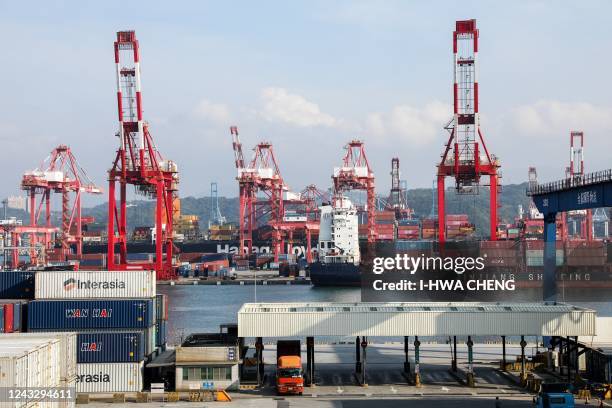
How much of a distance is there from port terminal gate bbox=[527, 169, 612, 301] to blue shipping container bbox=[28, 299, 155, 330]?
22.5 meters

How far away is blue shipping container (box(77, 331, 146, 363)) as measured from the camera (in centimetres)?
3881

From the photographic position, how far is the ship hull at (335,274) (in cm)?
Answer: 12344

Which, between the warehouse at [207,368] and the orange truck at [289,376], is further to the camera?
the warehouse at [207,368]

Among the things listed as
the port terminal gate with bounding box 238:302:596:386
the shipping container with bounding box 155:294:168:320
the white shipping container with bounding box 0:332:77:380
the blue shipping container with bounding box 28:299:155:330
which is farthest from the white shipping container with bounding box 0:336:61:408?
the shipping container with bounding box 155:294:168:320

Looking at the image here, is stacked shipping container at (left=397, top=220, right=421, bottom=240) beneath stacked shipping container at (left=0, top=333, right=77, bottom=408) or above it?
above

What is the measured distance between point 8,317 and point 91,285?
4280 millimetres

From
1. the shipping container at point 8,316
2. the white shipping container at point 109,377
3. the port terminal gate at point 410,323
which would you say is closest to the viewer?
the shipping container at point 8,316

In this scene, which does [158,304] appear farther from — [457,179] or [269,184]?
[269,184]

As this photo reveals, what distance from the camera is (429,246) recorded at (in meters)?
99.1

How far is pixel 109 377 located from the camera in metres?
38.8

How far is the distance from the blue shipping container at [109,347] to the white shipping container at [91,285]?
2920mm

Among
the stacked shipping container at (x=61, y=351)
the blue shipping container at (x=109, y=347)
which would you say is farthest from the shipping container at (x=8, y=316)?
the stacked shipping container at (x=61, y=351)

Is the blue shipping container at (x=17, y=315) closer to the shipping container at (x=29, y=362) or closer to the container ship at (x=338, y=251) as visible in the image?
the shipping container at (x=29, y=362)

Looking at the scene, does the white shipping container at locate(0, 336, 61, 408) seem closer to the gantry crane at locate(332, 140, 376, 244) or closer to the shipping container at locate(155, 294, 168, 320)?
the shipping container at locate(155, 294, 168, 320)
